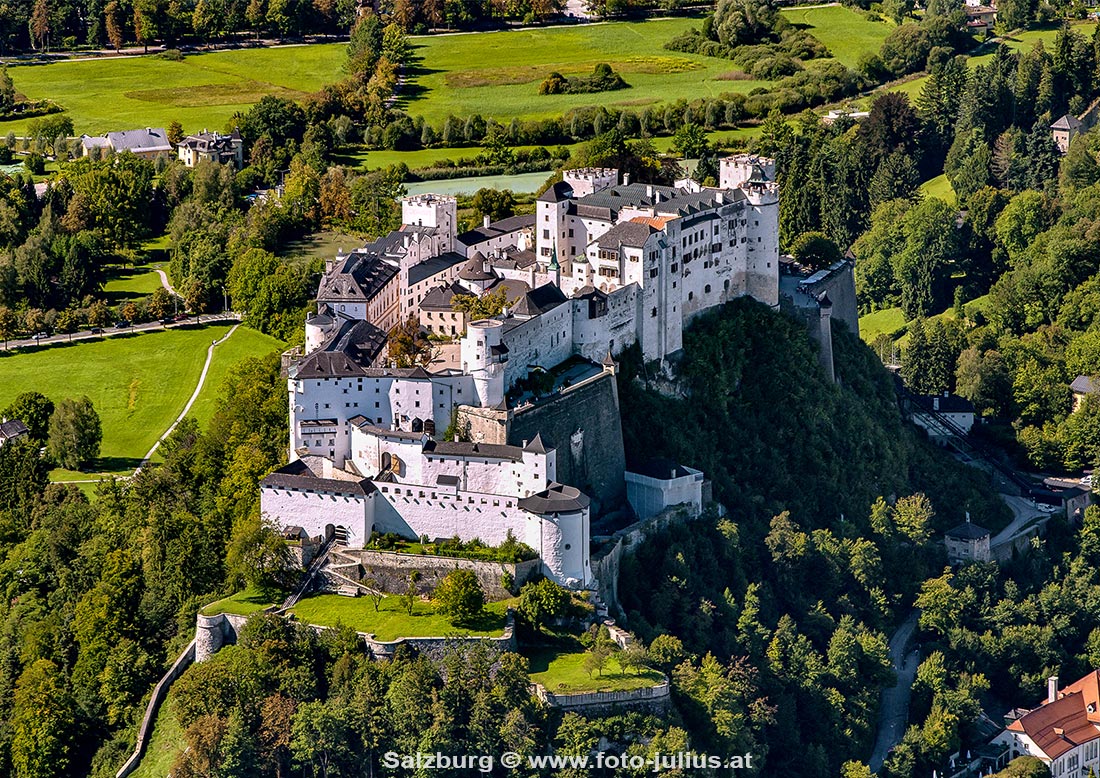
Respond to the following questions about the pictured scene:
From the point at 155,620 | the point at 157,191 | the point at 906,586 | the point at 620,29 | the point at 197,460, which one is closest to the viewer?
the point at 155,620

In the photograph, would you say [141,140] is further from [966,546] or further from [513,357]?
[966,546]

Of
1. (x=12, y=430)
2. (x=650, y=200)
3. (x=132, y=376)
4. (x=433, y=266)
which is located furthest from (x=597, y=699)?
(x=132, y=376)

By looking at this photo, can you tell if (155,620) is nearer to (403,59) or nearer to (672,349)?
(672,349)

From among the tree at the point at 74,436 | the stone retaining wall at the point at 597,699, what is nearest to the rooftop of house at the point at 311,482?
the stone retaining wall at the point at 597,699

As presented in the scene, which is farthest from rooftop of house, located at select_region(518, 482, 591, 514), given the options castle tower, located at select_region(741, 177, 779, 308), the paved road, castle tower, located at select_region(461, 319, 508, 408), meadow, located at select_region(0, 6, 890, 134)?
meadow, located at select_region(0, 6, 890, 134)

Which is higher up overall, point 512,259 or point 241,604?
point 512,259

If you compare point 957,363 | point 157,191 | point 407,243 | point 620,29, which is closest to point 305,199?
point 157,191
